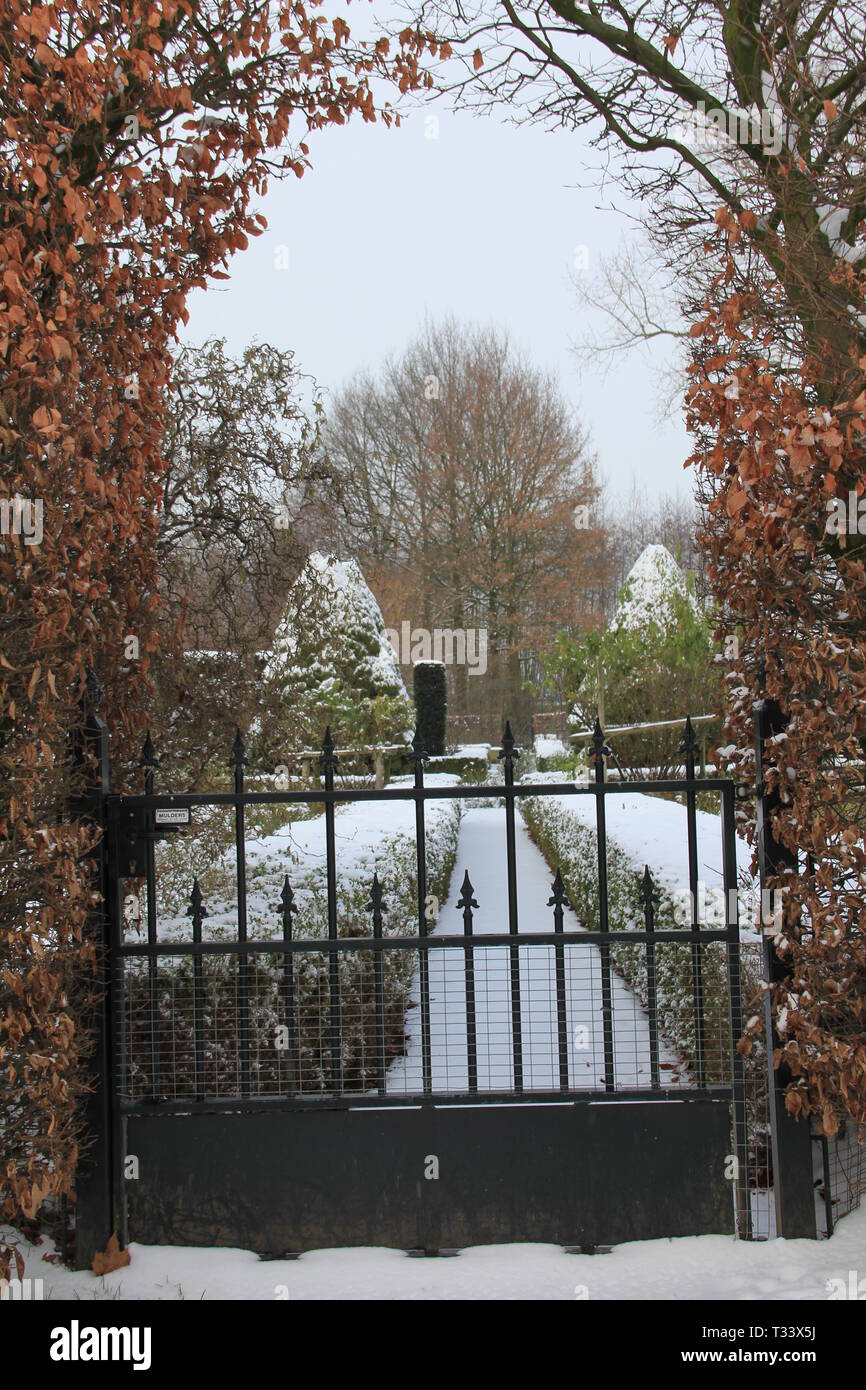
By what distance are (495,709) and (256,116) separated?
22655mm

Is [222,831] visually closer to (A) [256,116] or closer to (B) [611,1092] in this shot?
(B) [611,1092]

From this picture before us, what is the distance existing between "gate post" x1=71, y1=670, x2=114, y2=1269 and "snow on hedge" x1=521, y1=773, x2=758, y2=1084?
2101mm

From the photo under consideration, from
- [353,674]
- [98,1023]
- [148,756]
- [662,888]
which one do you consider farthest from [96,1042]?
[353,674]

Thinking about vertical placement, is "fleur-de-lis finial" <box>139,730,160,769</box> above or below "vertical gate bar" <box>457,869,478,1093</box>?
above

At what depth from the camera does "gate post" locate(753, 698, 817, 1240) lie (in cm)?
326

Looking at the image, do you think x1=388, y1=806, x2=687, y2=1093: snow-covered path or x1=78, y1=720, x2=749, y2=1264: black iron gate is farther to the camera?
x1=388, y1=806, x2=687, y2=1093: snow-covered path

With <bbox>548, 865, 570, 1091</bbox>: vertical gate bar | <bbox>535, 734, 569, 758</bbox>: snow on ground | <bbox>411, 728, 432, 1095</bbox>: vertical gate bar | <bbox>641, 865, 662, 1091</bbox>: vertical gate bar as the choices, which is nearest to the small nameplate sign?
<bbox>411, 728, 432, 1095</bbox>: vertical gate bar

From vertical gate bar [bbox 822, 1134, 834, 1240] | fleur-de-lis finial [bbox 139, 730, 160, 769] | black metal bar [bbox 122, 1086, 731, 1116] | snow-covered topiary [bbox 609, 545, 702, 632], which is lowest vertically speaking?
vertical gate bar [bbox 822, 1134, 834, 1240]

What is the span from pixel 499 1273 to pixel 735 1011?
3.86 ft

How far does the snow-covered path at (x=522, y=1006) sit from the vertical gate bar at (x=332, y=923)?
24 centimetres

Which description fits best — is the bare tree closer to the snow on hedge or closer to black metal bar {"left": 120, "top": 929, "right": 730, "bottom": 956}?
the snow on hedge

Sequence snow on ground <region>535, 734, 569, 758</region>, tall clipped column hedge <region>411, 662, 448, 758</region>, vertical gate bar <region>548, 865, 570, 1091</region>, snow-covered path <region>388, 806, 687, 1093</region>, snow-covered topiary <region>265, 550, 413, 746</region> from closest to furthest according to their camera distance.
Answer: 1. vertical gate bar <region>548, 865, 570, 1091</region>
2. snow-covered path <region>388, 806, 687, 1093</region>
3. snow-covered topiary <region>265, 550, 413, 746</region>
4. snow on ground <region>535, 734, 569, 758</region>
5. tall clipped column hedge <region>411, 662, 448, 758</region>

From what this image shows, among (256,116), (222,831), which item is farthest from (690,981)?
(256,116)
